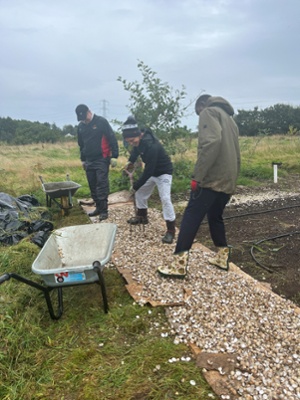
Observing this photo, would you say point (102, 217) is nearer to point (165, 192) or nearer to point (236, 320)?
point (165, 192)

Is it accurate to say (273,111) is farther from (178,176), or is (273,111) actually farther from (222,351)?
(222,351)

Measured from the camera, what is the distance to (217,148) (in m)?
2.72

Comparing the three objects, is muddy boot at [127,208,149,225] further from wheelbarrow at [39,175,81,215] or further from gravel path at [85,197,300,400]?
wheelbarrow at [39,175,81,215]

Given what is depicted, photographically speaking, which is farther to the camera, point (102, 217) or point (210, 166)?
point (102, 217)

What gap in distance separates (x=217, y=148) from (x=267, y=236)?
2.41m

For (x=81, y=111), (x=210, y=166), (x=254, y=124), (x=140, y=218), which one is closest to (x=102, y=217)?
(x=140, y=218)

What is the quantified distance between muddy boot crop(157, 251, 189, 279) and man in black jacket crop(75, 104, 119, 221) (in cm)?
239

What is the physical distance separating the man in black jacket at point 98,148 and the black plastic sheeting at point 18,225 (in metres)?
0.93

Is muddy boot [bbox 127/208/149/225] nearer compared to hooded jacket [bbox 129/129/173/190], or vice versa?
hooded jacket [bbox 129/129/173/190]

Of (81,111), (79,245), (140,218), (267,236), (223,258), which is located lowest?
(267,236)

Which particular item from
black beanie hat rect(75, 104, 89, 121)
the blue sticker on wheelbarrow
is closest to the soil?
the blue sticker on wheelbarrow

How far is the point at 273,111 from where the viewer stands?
36469 mm

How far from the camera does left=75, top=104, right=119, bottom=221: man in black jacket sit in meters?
5.11

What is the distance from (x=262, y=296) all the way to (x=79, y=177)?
7.55 meters
